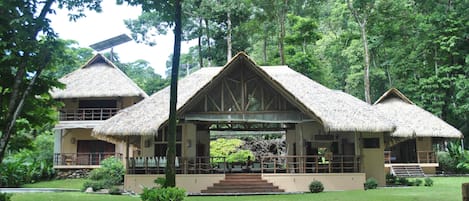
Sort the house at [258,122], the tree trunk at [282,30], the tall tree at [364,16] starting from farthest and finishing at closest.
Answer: the tree trunk at [282,30], the tall tree at [364,16], the house at [258,122]

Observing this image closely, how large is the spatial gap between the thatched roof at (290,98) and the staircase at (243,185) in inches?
112

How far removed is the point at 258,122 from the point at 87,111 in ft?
44.0

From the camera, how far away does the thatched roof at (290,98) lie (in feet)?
54.0

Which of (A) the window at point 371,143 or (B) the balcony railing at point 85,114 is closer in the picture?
(A) the window at point 371,143

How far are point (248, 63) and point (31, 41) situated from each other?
8328mm

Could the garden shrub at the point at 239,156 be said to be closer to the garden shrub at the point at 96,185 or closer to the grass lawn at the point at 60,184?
the grass lawn at the point at 60,184

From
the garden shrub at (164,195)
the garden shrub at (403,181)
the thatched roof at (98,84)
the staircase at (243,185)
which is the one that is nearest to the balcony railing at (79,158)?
the thatched roof at (98,84)

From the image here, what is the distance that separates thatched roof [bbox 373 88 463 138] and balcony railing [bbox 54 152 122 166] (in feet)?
49.1

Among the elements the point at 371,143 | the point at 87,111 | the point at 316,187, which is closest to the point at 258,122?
the point at 316,187

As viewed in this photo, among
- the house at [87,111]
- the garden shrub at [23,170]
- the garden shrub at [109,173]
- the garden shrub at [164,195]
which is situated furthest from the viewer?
the house at [87,111]

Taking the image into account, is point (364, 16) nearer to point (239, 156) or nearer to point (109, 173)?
point (239, 156)

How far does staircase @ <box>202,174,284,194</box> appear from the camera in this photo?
16297mm

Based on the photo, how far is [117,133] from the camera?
658 inches

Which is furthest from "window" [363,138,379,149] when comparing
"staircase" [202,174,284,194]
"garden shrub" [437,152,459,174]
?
"garden shrub" [437,152,459,174]
